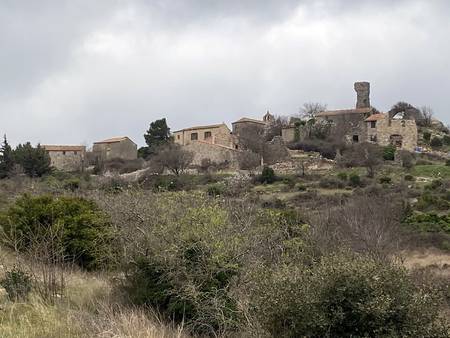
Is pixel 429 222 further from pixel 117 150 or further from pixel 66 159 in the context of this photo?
pixel 66 159

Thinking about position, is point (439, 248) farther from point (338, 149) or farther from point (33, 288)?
point (338, 149)

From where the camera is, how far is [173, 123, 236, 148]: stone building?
70625 millimetres

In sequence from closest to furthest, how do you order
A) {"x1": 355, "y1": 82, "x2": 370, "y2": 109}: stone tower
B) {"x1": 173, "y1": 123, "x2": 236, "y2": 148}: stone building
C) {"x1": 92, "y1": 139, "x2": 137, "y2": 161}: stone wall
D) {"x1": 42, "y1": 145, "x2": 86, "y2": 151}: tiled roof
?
{"x1": 173, "y1": 123, "x2": 236, "y2": 148}: stone building, {"x1": 42, "y1": 145, "x2": 86, "y2": 151}: tiled roof, {"x1": 92, "y1": 139, "x2": 137, "y2": 161}: stone wall, {"x1": 355, "y1": 82, "x2": 370, "y2": 109}: stone tower

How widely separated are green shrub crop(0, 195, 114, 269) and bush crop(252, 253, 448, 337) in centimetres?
591

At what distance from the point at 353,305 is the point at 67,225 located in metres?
9.16

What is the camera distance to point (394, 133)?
65.8 metres

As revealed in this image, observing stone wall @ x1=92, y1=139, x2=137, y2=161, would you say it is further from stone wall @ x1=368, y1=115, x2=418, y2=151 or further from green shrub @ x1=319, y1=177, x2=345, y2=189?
Answer: green shrub @ x1=319, y1=177, x2=345, y2=189

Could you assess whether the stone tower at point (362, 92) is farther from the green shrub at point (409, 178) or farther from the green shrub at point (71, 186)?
the green shrub at point (71, 186)

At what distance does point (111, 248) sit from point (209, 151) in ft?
177

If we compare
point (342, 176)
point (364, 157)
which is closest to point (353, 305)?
point (342, 176)

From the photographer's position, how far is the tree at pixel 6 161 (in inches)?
2232

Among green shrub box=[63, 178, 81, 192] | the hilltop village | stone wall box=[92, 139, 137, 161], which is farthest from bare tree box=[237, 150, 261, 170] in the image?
green shrub box=[63, 178, 81, 192]

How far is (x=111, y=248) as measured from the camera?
1155 centimetres

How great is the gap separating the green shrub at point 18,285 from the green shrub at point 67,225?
271 cm
